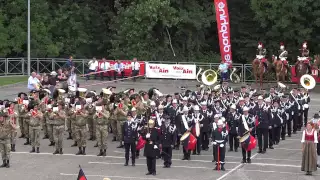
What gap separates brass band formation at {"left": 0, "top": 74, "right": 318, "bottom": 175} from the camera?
24422mm

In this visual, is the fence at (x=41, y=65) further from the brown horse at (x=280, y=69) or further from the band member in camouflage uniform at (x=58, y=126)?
the band member in camouflage uniform at (x=58, y=126)

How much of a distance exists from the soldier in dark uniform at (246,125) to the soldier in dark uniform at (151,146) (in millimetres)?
3114

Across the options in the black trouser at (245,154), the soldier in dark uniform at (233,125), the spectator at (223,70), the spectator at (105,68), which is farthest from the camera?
the spectator at (105,68)

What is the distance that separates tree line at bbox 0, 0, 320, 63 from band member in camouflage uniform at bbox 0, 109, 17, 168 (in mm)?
25133

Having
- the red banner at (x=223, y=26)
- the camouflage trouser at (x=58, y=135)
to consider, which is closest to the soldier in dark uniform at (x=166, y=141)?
the camouflage trouser at (x=58, y=135)

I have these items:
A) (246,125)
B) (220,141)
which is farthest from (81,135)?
(246,125)

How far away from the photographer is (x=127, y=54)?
165ft

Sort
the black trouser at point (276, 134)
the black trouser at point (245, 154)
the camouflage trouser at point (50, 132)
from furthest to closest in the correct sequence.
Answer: the black trouser at point (276, 134) → the camouflage trouser at point (50, 132) → the black trouser at point (245, 154)

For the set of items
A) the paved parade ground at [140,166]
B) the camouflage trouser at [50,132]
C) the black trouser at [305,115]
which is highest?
the black trouser at [305,115]

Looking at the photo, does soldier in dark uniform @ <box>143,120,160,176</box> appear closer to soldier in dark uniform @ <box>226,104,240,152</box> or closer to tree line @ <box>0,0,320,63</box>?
soldier in dark uniform @ <box>226,104,240,152</box>

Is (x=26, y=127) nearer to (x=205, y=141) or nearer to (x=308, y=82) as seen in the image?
(x=205, y=141)

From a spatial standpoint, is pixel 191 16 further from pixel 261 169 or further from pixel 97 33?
pixel 261 169

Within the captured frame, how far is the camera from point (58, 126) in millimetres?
26422

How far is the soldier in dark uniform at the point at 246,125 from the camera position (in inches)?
990
